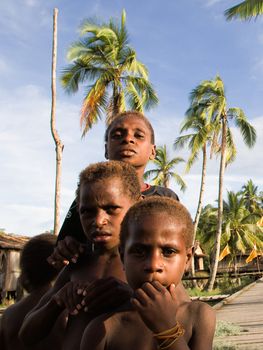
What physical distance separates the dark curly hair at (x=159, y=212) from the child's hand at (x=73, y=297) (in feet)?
0.71

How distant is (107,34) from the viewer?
69.3 ft

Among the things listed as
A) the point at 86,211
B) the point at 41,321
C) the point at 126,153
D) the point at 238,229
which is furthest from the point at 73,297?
the point at 238,229

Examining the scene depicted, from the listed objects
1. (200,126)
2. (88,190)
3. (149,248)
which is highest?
(200,126)

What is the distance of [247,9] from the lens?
17297 mm

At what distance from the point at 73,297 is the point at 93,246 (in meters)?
0.27

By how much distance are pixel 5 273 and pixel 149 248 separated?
21.1m

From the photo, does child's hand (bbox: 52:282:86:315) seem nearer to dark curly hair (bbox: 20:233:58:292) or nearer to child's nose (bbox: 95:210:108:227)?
child's nose (bbox: 95:210:108:227)

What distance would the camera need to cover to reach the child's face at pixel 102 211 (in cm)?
190

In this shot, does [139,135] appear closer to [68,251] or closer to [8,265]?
[68,251]

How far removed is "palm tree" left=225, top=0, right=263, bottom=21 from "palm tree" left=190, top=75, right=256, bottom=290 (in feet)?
37.3

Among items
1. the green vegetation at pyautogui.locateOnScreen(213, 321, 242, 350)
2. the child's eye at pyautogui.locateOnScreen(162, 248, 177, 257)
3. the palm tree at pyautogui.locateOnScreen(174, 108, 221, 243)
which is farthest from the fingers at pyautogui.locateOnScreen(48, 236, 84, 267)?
the palm tree at pyautogui.locateOnScreen(174, 108, 221, 243)

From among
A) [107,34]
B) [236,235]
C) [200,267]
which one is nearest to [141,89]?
[107,34]

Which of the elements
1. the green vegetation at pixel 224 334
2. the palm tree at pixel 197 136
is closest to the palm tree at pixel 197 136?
the palm tree at pixel 197 136

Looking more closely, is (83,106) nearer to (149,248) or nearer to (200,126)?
(200,126)
